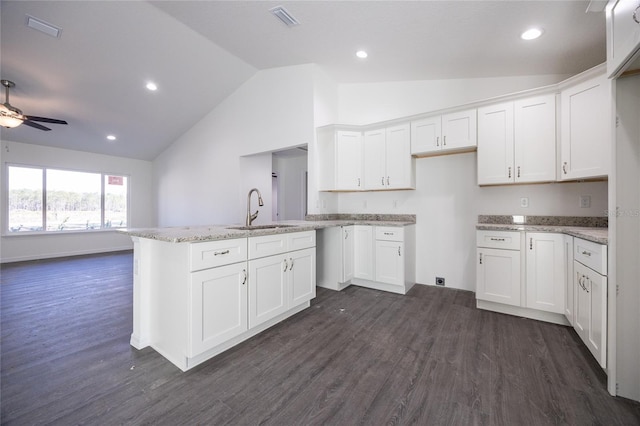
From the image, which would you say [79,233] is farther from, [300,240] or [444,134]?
[444,134]

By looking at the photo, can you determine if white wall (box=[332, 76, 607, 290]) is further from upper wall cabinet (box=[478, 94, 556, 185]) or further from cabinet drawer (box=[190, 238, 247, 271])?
cabinet drawer (box=[190, 238, 247, 271])

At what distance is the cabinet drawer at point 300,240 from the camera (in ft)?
8.31

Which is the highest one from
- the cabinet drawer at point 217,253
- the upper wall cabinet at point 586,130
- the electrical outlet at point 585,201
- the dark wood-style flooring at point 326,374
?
the upper wall cabinet at point 586,130

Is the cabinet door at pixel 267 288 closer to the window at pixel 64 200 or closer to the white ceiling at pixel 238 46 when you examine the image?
the white ceiling at pixel 238 46

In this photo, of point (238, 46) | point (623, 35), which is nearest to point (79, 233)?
point (238, 46)

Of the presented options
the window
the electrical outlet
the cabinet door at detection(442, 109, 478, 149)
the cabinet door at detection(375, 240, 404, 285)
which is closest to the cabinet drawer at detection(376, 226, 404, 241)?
the cabinet door at detection(375, 240, 404, 285)

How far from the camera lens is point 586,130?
2.29m

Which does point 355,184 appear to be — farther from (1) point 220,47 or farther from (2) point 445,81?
(1) point 220,47

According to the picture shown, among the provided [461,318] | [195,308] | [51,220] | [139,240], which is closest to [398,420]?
[195,308]

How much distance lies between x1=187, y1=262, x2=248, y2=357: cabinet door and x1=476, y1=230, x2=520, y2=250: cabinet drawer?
246 cm

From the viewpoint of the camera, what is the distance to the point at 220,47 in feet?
12.5

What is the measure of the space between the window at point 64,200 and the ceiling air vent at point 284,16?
6.63 metres

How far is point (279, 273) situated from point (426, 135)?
8.31 ft

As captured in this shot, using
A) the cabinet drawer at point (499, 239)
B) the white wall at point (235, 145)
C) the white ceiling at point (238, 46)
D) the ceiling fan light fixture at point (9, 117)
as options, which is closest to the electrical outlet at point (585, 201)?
the cabinet drawer at point (499, 239)
